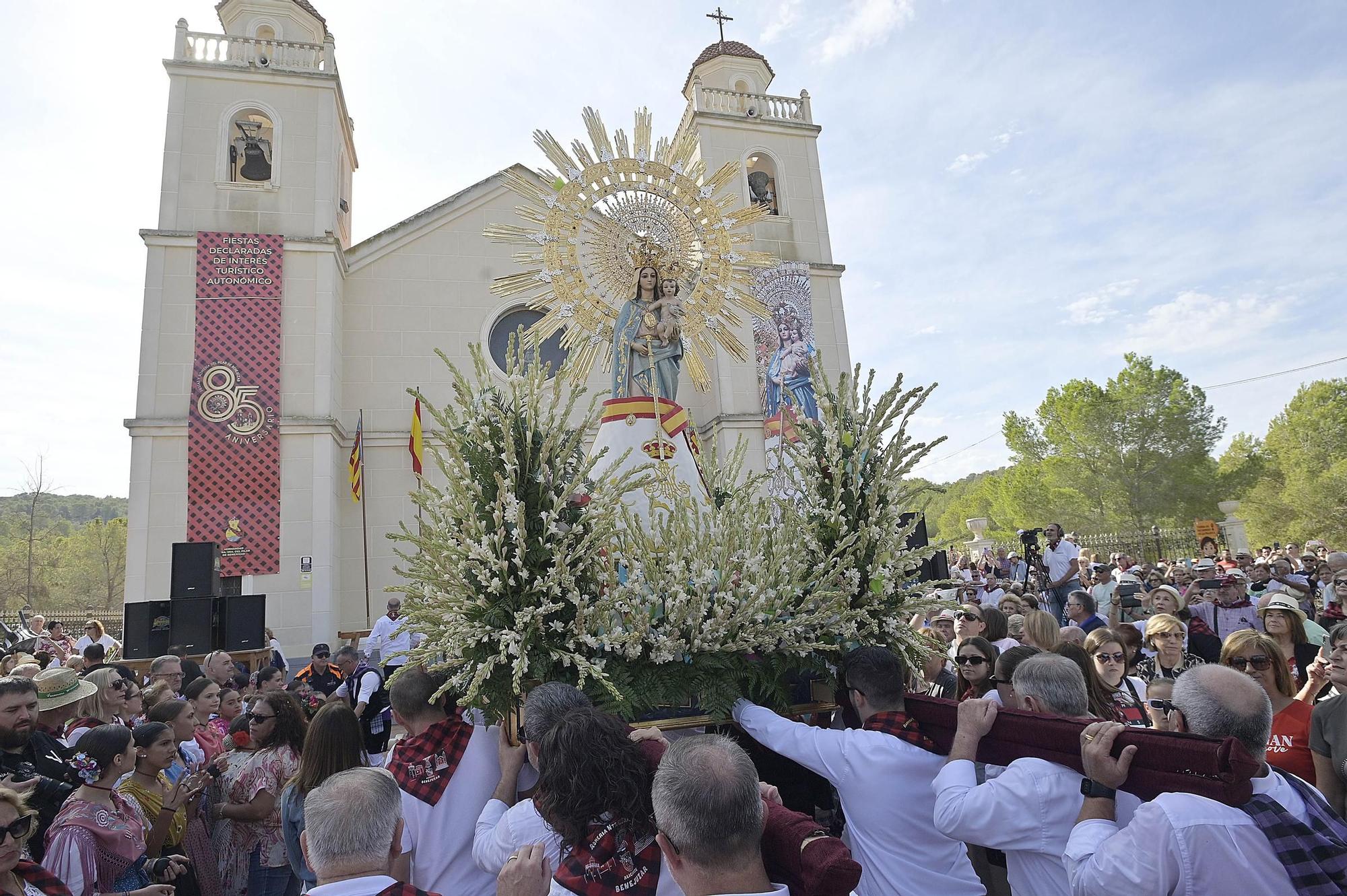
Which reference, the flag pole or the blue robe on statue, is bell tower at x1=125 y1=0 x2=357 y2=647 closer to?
the flag pole

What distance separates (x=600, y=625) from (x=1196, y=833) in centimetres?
217

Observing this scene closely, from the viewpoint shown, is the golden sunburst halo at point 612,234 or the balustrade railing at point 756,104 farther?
the balustrade railing at point 756,104

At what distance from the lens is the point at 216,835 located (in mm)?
4023

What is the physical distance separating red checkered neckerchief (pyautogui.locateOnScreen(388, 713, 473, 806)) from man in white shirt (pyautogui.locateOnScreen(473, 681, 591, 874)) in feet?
0.56

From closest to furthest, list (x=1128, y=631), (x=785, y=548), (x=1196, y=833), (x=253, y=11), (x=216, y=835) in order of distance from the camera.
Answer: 1. (x=1196, y=833)
2. (x=785, y=548)
3. (x=216, y=835)
4. (x=1128, y=631)
5. (x=253, y=11)

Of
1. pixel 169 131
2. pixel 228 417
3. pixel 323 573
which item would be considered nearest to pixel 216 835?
pixel 323 573

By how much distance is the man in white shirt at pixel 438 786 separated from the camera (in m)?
2.81

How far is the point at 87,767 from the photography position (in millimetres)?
3209

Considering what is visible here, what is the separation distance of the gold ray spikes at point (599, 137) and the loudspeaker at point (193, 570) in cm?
898

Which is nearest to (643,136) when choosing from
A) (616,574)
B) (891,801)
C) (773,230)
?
(616,574)

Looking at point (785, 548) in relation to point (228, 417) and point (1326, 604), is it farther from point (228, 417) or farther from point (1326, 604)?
point (228, 417)

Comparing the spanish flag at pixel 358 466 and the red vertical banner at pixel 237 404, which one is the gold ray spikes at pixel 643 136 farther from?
the red vertical banner at pixel 237 404

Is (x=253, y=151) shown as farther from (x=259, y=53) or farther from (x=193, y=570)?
(x=193, y=570)

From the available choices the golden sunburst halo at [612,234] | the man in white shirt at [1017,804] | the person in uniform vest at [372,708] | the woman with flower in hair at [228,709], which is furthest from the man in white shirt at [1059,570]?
the woman with flower in hair at [228,709]
